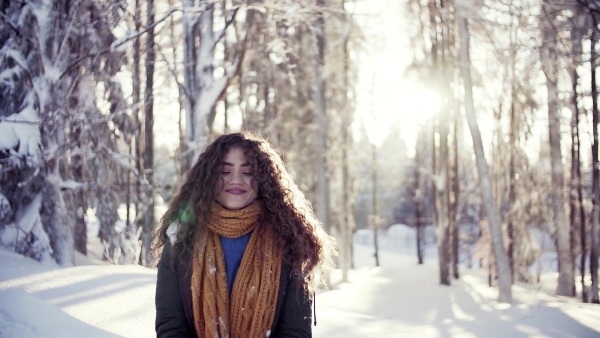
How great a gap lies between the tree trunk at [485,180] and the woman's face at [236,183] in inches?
350

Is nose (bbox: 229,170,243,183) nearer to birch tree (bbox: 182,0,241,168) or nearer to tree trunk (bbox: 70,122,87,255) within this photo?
birch tree (bbox: 182,0,241,168)

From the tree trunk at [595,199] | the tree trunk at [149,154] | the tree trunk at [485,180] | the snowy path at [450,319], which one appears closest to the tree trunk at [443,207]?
the snowy path at [450,319]

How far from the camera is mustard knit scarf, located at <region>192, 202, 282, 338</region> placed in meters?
2.09

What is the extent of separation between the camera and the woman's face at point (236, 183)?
7.44ft

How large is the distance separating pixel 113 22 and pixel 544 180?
53.5 feet

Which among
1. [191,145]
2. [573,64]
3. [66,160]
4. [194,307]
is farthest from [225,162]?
[573,64]

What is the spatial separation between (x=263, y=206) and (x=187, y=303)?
56cm

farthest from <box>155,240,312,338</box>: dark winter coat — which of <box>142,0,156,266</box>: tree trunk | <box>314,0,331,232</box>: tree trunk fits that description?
<box>314,0,331,232</box>: tree trunk

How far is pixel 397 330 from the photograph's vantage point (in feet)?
17.2

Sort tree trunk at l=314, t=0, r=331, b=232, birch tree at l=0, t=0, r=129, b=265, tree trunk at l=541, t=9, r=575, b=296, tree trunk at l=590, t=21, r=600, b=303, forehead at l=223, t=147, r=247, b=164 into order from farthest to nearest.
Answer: tree trunk at l=314, t=0, r=331, b=232 < tree trunk at l=541, t=9, r=575, b=296 < tree trunk at l=590, t=21, r=600, b=303 < birch tree at l=0, t=0, r=129, b=265 < forehead at l=223, t=147, r=247, b=164

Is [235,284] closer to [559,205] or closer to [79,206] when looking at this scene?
[79,206]

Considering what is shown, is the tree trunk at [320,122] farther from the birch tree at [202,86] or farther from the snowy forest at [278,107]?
the birch tree at [202,86]

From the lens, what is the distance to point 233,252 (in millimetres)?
2219

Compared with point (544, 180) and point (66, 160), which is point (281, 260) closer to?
point (66, 160)
